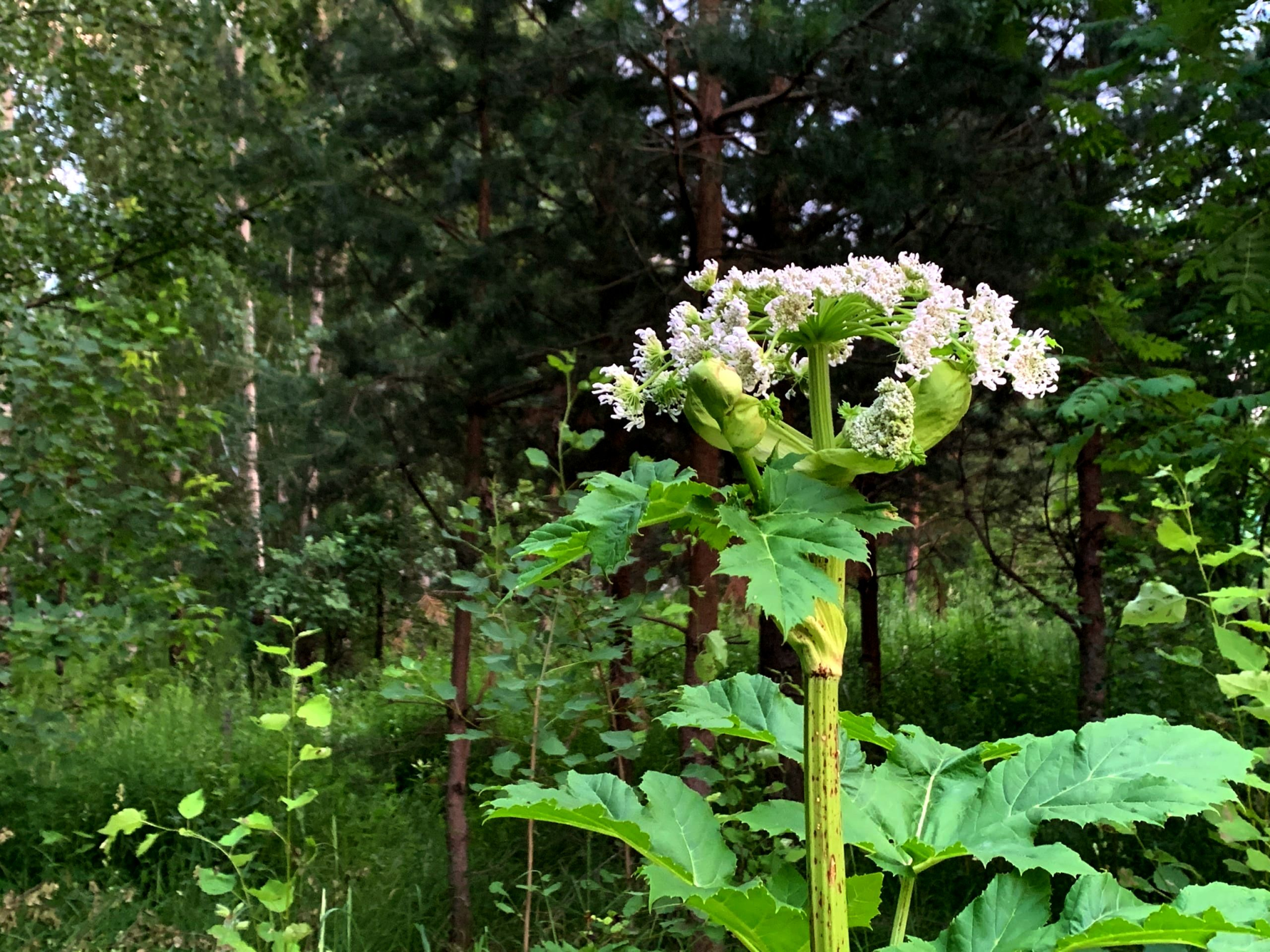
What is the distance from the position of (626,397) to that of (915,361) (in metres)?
0.34

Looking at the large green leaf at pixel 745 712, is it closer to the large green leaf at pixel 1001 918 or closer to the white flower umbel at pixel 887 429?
the large green leaf at pixel 1001 918

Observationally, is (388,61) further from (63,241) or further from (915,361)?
(915,361)

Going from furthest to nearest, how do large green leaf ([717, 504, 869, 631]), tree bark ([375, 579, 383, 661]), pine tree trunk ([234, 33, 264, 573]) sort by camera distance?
1. pine tree trunk ([234, 33, 264, 573])
2. tree bark ([375, 579, 383, 661])
3. large green leaf ([717, 504, 869, 631])

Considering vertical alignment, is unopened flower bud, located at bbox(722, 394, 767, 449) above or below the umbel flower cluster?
below

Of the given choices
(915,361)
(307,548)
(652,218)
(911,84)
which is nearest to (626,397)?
(915,361)

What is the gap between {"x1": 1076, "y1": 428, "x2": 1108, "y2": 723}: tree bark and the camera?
13.5 feet

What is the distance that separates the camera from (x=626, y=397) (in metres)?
1.00

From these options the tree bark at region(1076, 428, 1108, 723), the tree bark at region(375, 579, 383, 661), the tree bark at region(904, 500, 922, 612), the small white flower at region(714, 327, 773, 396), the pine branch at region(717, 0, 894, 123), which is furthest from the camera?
the tree bark at region(375, 579, 383, 661)

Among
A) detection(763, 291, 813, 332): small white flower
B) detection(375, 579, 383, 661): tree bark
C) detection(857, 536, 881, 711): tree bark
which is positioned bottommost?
detection(375, 579, 383, 661): tree bark

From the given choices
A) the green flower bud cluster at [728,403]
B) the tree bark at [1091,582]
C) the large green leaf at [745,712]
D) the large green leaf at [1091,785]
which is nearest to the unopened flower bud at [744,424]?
the green flower bud cluster at [728,403]

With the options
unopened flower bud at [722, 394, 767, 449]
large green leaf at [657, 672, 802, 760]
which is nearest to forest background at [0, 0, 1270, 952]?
large green leaf at [657, 672, 802, 760]

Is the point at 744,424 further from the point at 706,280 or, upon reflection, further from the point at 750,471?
the point at 706,280

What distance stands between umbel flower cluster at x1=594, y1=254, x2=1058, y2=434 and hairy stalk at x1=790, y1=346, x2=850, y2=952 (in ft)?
0.62

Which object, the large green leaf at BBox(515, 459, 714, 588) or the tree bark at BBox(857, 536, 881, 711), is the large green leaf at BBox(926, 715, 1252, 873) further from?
the tree bark at BBox(857, 536, 881, 711)
